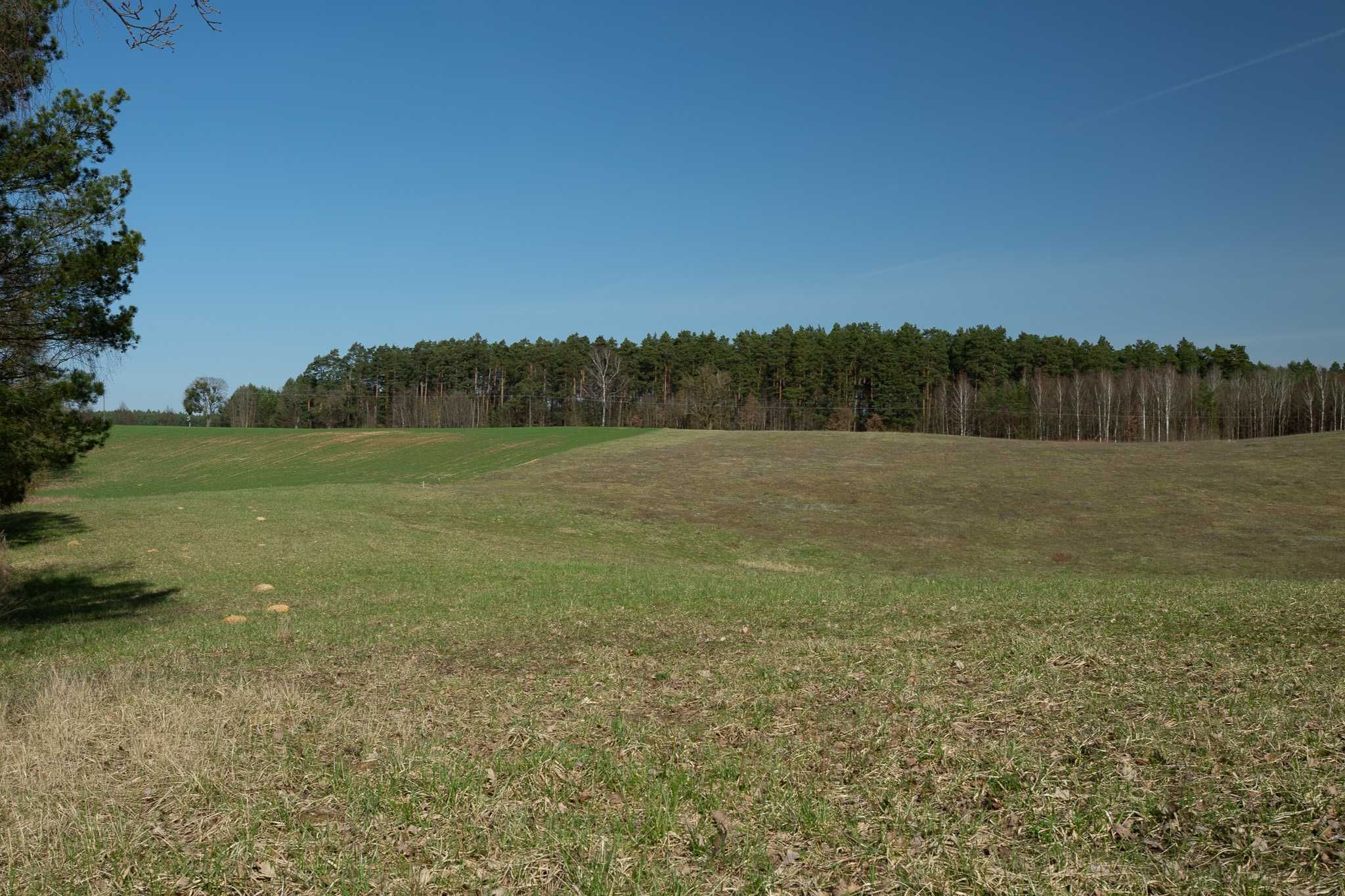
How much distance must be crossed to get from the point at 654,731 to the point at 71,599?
16.2 m

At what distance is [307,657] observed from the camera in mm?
11320

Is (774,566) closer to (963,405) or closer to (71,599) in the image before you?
(71,599)

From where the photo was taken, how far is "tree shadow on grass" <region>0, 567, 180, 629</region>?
15.5 meters

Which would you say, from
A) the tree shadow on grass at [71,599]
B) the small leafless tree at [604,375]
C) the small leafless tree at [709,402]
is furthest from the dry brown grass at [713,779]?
the small leafless tree at [604,375]

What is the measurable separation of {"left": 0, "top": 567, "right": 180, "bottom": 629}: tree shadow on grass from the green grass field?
0.13 metres

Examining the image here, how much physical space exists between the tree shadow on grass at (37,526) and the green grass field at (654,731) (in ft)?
7.08

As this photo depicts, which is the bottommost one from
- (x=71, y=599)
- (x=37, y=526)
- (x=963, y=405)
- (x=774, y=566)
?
(x=774, y=566)

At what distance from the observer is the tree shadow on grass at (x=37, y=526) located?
22.9 meters

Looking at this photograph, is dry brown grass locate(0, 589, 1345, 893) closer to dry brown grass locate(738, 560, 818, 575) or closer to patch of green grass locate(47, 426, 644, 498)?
dry brown grass locate(738, 560, 818, 575)

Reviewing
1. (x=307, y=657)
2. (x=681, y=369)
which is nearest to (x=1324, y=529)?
(x=307, y=657)

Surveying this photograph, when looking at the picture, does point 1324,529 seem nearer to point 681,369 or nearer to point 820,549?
point 820,549

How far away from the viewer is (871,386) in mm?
112562

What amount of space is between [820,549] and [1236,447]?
36331mm

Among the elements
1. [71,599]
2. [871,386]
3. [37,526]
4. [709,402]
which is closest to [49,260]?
[71,599]
